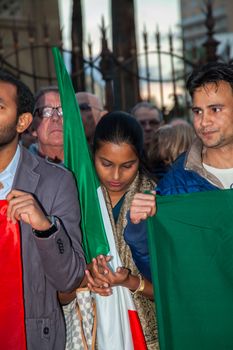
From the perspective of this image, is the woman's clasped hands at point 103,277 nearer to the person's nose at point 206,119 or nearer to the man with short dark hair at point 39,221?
the man with short dark hair at point 39,221

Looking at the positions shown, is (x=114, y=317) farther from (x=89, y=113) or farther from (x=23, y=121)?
(x=89, y=113)

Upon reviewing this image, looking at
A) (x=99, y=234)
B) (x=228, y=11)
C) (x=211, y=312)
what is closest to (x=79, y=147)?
(x=99, y=234)

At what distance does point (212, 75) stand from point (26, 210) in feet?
3.60

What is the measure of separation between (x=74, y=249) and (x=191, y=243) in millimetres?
525

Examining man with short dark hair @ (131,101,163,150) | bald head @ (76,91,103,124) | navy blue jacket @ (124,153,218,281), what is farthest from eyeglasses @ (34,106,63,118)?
man with short dark hair @ (131,101,163,150)

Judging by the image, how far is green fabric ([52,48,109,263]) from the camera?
8.59ft

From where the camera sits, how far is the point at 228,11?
3778 cm

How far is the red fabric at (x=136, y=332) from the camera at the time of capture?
8.65 feet

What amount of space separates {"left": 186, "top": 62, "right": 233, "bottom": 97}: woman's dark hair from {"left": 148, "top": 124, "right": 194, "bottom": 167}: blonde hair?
5.10 feet

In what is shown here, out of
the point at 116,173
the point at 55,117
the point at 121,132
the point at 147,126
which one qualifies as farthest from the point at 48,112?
the point at 147,126

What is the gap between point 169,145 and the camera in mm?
4215

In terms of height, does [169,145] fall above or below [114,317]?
above

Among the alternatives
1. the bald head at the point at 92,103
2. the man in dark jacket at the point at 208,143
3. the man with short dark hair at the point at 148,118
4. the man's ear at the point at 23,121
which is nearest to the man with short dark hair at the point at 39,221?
the man's ear at the point at 23,121

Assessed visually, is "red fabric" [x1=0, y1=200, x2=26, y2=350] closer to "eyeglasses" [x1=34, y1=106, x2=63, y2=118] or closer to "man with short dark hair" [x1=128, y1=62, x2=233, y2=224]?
"man with short dark hair" [x1=128, y1=62, x2=233, y2=224]
